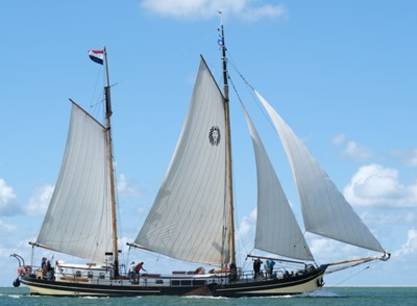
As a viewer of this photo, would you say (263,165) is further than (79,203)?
No

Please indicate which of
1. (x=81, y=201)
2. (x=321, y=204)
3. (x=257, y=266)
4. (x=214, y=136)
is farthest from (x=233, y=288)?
(x=81, y=201)

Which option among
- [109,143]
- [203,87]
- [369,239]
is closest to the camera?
[369,239]

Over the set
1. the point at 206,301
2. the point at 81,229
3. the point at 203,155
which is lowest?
the point at 206,301

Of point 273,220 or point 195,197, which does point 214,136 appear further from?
point 273,220

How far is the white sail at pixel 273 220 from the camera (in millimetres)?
66062

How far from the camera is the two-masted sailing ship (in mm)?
64938

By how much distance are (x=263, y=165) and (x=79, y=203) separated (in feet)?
49.7

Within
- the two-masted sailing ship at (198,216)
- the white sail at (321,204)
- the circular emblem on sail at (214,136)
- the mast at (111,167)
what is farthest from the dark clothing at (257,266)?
the mast at (111,167)

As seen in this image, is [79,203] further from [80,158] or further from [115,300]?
[115,300]

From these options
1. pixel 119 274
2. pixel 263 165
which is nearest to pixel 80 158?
pixel 119 274

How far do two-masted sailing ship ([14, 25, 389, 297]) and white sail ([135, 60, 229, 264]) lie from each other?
0.07m

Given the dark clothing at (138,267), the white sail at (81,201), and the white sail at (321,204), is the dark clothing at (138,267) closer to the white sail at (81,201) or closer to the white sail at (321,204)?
the white sail at (81,201)

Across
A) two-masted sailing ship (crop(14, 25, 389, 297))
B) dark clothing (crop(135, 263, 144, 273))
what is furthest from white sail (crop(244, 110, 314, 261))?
dark clothing (crop(135, 263, 144, 273))

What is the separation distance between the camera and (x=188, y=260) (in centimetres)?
6888
